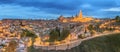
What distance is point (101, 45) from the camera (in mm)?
81062

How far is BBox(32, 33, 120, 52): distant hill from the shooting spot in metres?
77.7

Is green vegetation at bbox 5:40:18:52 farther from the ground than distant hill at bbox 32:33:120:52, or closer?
closer

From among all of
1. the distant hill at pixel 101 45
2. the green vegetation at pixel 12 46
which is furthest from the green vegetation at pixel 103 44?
the green vegetation at pixel 12 46

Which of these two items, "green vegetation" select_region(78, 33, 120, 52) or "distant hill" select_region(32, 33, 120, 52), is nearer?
"distant hill" select_region(32, 33, 120, 52)

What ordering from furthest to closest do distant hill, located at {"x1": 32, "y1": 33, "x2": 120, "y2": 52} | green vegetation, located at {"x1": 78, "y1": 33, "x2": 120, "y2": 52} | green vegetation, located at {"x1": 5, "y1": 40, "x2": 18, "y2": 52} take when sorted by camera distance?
green vegetation, located at {"x1": 5, "y1": 40, "x2": 18, "y2": 52} < green vegetation, located at {"x1": 78, "y1": 33, "x2": 120, "y2": 52} < distant hill, located at {"x1": 32, "y1": 33, "x2": 120, "y2": 52}

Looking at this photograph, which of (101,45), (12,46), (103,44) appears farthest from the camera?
(12,46)

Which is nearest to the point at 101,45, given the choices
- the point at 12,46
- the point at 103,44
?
the point at 103,44

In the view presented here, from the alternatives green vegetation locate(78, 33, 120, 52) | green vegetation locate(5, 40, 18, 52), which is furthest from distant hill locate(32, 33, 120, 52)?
green vegetation locate(5, 40, 18, 52)

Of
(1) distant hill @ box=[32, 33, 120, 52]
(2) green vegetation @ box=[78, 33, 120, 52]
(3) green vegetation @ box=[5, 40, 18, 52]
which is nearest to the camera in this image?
(1) distant hill @ box=[32, 33, 120, 52]

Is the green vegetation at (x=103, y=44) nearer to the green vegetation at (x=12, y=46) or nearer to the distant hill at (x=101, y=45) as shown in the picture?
the distant hill at (x=101, y=45)

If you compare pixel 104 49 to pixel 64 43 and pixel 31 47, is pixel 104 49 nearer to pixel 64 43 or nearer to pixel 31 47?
pixel 64 43

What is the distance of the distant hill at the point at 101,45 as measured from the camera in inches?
3058

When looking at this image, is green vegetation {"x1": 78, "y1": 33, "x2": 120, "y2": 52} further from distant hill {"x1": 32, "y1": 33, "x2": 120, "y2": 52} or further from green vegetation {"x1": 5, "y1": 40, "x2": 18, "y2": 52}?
green vegetation {"x1": 5, "y1": 40, "x2": 18, "y2": 52}

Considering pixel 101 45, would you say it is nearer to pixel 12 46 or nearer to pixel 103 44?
pixel 103 44
